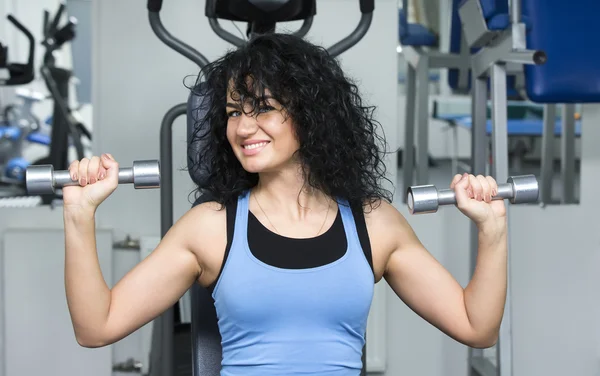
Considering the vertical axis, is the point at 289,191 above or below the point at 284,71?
below

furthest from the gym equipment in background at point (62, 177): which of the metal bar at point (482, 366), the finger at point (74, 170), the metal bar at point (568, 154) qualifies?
the metal bar at point (568, 154)

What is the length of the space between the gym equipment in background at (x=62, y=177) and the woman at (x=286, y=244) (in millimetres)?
17

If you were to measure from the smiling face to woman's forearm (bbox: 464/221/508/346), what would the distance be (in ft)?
1.16

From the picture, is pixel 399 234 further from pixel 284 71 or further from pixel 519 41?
pixel 519 41

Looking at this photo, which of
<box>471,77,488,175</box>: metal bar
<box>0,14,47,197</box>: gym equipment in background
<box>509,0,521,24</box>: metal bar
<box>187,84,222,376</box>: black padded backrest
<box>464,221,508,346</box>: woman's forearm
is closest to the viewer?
<box>464,221,508,346</box>: woman's forearm

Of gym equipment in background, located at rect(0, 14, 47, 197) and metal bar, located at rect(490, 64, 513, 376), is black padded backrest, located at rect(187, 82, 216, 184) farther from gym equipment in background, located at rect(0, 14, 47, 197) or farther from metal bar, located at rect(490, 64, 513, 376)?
gym equipment in background, located at rect(0, 14, 47, 197)

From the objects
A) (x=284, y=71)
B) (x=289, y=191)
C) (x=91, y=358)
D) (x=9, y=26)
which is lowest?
(x=91, y=358)

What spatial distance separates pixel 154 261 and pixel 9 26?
4546 mm

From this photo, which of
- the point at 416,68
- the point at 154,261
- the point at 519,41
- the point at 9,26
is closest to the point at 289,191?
the point at 154,261

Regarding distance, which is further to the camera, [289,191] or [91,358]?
[91,358]

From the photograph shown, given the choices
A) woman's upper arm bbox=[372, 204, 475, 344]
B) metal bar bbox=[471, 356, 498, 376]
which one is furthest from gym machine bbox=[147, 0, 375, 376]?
metal bar bbox=[471, 356, 498, 376]

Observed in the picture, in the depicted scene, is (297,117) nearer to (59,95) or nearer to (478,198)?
(478,198)

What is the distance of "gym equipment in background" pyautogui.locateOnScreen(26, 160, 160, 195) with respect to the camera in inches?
44.1

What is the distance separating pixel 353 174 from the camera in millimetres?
1373
